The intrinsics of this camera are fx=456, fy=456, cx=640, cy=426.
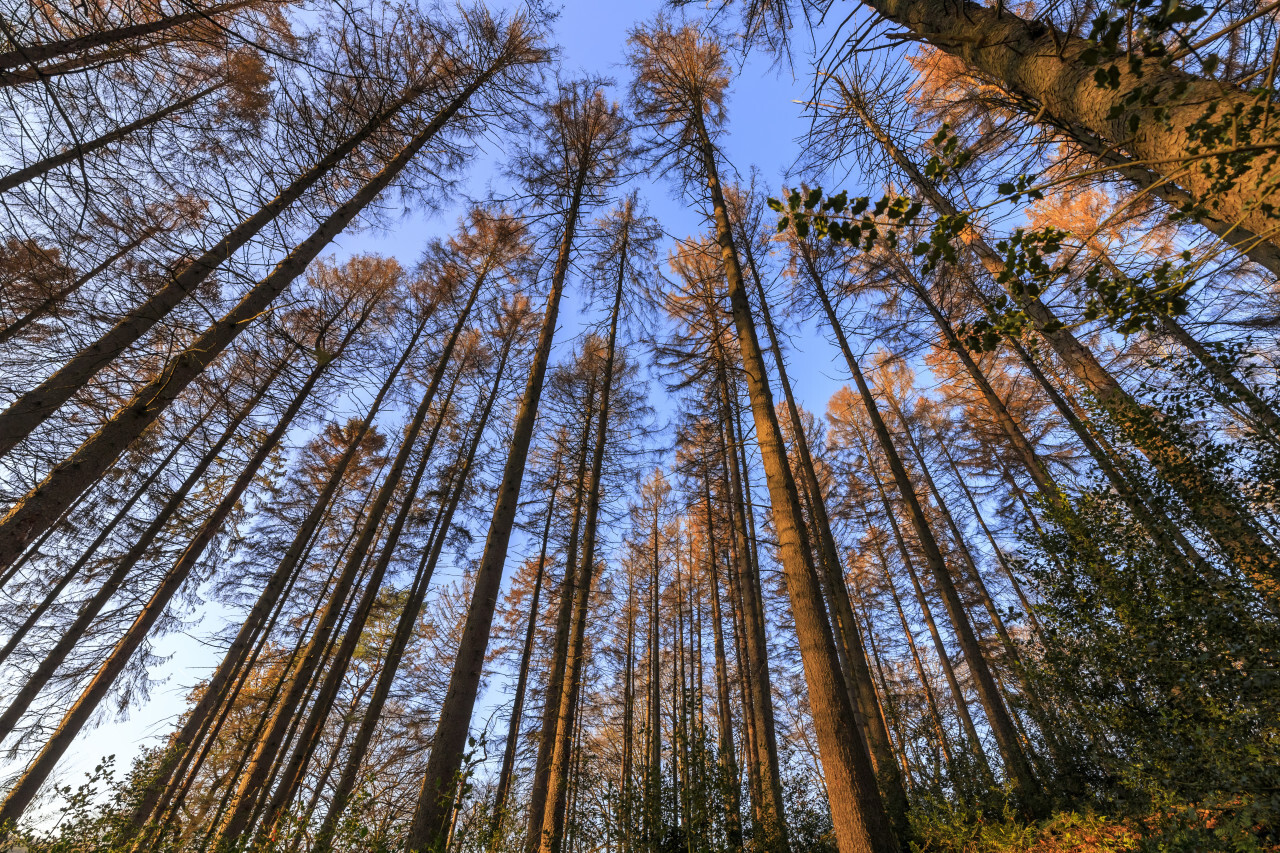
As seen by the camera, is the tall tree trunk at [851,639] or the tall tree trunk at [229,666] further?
the tall tree trunk at [229,666]

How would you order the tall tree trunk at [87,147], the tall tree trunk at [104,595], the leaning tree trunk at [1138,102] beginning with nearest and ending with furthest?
the leaning tree trunk at [1138,102] → the tall tree trunk at [87,147] → the tall tree trunk at [104,595]

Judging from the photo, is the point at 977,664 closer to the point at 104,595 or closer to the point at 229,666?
the point at 229,666

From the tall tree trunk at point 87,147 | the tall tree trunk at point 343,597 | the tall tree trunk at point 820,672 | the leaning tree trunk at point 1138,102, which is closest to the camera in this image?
the leaning tree trunk at point 1138,102

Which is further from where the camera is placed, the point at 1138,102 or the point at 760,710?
the point at 760,710

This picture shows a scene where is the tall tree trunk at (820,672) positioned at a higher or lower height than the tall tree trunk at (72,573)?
lower

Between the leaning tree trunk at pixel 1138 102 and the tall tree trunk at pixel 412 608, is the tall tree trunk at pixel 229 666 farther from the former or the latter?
the leaning tree trunk at pixel 1138 102

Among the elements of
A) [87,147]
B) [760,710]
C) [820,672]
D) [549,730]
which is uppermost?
[87,147]

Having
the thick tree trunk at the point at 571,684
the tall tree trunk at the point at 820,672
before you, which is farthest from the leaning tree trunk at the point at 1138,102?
the thick tree trunk at the point at 571,684

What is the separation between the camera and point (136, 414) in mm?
3494

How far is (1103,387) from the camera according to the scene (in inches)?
265

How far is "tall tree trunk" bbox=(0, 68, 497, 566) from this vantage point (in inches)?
117

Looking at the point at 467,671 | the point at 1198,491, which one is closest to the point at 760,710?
the point at 467,671

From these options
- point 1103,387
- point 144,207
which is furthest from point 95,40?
point 1103,387

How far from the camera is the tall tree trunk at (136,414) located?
9.73ft
